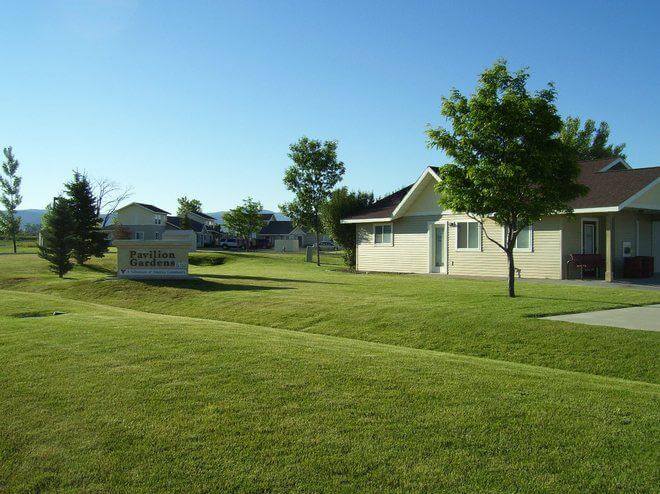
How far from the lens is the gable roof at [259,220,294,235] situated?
102250mm

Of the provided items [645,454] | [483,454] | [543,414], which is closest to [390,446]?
[483,454]

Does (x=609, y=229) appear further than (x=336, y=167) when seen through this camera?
No

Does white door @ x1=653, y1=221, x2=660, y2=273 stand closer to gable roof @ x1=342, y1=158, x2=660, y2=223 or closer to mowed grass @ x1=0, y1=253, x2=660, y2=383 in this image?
gable roof @ x1=342, y1=158, x2=660, y2=223

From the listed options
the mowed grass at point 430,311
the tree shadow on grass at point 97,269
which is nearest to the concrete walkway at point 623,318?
the mowed grass at point 430,311

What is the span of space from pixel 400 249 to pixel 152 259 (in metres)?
13.0

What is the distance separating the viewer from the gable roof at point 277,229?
102 meters

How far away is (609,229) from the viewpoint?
868 inches

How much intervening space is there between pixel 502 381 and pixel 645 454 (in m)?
2.18

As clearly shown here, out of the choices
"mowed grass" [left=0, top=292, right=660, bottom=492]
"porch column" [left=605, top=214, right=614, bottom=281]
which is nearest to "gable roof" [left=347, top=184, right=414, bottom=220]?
"porch column" [left=605, top=214, right=614, bottom=281]

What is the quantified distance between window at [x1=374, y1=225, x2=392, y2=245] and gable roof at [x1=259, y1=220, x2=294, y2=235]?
6939cm

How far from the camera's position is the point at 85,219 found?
37938 mm

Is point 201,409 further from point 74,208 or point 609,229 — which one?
point 74,208

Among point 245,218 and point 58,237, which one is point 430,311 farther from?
point 245,218

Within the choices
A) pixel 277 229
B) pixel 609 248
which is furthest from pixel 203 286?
pixel 277 229
